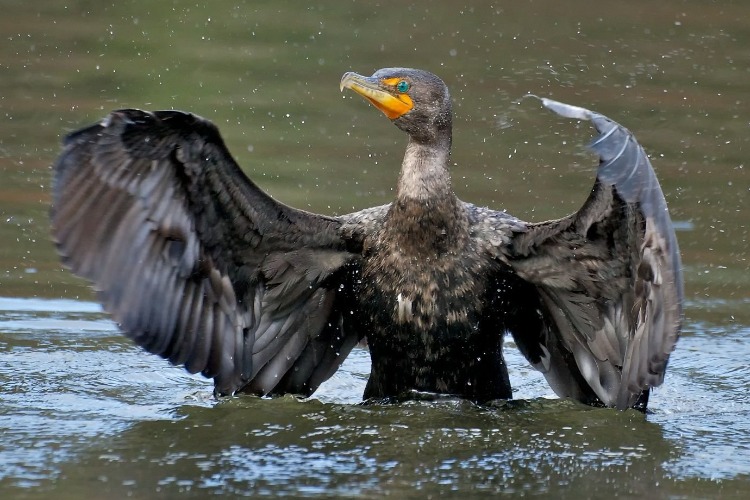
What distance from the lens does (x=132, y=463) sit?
18.1 feet

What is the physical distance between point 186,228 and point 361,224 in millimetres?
784

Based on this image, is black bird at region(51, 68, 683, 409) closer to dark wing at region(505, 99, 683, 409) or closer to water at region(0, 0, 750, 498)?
dark wing at region(505, 99, 683, 409)

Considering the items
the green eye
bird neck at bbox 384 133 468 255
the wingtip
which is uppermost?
the green eye

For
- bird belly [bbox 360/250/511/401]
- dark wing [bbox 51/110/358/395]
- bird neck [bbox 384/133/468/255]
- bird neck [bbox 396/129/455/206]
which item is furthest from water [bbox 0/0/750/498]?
bird neck [bbox 396/129/455/206]

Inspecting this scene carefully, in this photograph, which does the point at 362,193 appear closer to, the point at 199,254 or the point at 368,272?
the point at 368,272

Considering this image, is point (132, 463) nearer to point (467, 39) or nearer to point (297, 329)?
point (297, 329)

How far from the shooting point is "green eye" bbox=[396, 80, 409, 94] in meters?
6.38

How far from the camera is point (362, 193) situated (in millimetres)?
9492

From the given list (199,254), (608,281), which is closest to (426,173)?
(608,281)

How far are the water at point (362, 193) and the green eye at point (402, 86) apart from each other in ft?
4.47

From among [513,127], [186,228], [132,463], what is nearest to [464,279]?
[186,228]

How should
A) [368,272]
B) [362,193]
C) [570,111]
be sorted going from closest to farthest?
[570,111], [368,272], [362,193]

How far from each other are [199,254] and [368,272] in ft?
2.37

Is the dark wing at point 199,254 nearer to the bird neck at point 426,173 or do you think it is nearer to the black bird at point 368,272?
the black bird at point 368,272
